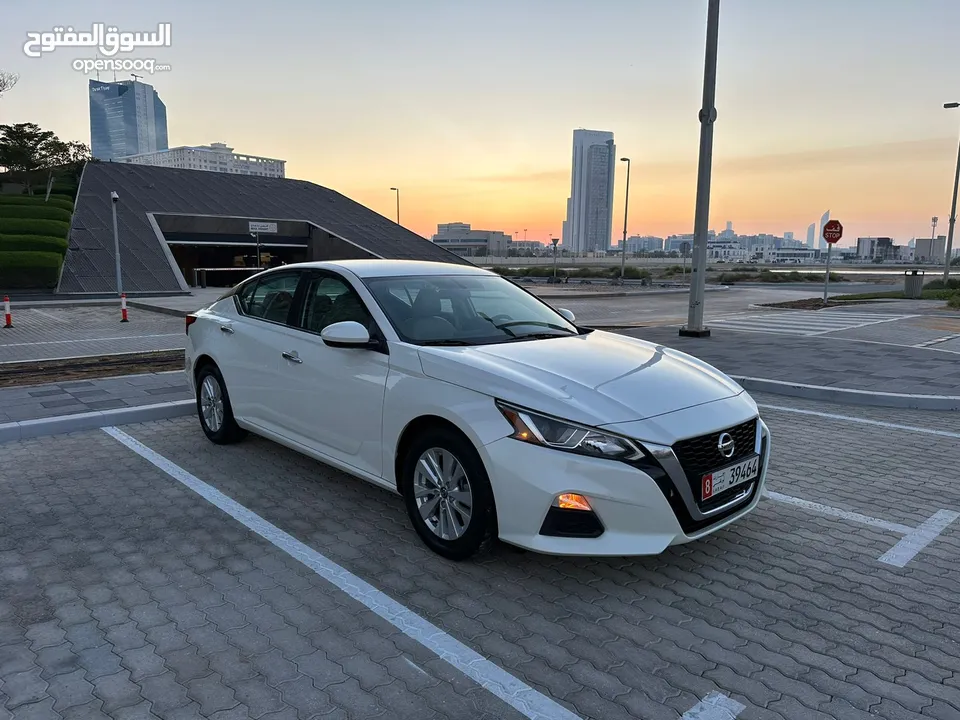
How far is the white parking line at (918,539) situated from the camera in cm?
386

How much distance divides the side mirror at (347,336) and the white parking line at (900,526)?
120 inches

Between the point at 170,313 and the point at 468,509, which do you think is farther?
the point at 170,313

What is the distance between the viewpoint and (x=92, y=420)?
6.47m

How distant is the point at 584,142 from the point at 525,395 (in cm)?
14918

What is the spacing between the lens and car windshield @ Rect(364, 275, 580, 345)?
14.0ft

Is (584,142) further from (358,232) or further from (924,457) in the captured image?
(924,457)

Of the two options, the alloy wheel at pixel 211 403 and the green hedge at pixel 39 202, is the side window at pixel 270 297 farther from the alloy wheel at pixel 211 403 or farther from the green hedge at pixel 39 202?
the green hedge at pixel 39 202

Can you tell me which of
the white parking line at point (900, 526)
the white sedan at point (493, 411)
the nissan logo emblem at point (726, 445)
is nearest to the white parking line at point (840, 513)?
the white parking line at point (900, 526)

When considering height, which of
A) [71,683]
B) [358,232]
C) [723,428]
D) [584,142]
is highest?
[584,142]

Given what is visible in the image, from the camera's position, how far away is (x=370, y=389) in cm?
410

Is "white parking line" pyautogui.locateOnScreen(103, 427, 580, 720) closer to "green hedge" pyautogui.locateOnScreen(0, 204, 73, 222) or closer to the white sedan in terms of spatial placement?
the white sedan

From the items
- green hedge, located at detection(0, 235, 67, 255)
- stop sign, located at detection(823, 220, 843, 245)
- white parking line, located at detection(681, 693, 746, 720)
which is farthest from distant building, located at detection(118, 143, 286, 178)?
white parking line, located at detection(681, 693, 746, 720)

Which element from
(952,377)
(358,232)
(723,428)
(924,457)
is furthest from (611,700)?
(358,232)

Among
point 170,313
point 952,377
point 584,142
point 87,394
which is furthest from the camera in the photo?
point 584,142
